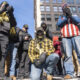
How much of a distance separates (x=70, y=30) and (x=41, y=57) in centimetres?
136

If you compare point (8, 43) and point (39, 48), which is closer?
point (39, 48)

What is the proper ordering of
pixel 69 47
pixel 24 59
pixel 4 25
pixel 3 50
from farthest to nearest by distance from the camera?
pixel 24 59 < pixel 69 47 < pixel 4 25 < pixel 3 50

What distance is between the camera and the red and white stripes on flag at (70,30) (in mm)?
4289

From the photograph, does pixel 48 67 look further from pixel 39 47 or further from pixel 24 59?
pixel 24 59

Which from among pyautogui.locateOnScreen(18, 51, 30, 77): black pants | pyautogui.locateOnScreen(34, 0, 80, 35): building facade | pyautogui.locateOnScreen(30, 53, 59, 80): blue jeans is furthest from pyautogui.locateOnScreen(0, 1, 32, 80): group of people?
pyautogui.locateOnScreen(34, 0, 80, 35): building facade

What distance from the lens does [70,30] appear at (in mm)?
4309

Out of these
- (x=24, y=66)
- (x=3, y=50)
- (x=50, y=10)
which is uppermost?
(x=50, y=10)

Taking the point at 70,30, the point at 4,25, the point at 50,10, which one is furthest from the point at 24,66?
the point at 50,10

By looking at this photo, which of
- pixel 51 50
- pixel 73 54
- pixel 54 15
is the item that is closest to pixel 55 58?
pixel 51 50

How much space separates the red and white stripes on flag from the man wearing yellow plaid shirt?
0.90m

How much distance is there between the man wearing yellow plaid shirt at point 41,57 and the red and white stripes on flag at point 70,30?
898 millimetres

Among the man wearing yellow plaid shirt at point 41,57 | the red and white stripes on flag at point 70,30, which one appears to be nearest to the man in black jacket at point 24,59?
the red and white stripes on flag at point 70,30

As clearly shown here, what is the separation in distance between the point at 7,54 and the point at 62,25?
1.66 metres

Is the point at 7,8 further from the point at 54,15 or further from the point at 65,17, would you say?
the point at 54,15
